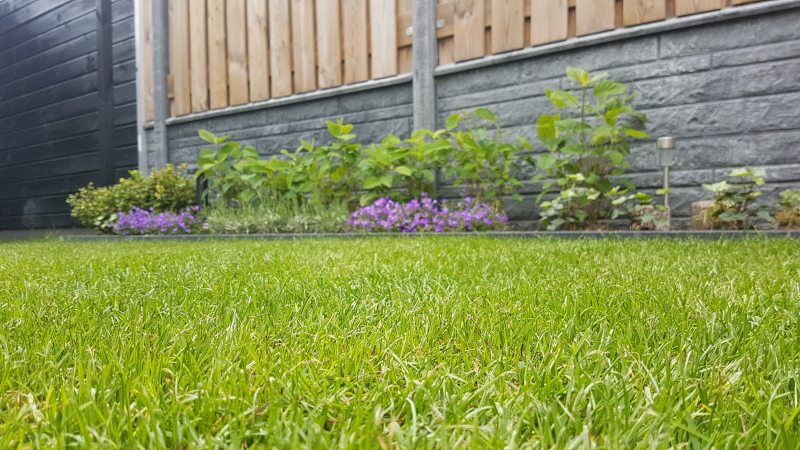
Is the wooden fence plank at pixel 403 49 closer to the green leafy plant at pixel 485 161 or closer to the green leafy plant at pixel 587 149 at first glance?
the green leafy plant at pixel 485 161

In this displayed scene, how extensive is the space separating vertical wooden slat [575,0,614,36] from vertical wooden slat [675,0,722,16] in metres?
0.52

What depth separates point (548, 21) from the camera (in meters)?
4.84

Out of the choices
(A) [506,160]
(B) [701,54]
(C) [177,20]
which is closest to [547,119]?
(A) [506,160]

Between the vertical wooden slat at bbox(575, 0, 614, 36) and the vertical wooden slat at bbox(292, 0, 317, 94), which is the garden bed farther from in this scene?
the vertical wooden slat at bbox(292, 0, 317, 94)

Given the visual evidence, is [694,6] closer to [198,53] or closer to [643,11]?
[643,11]

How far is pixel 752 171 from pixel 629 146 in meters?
1.00

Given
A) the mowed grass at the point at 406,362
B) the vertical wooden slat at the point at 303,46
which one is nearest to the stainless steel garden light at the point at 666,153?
the mowed grass at the point at 406,362

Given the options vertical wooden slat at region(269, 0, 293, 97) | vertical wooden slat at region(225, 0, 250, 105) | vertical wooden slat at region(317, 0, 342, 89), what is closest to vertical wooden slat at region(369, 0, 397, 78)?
vertical wooden slat at region(317, 0, 342, 89)

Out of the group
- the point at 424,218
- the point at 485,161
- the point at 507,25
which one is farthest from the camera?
the point at 485,161

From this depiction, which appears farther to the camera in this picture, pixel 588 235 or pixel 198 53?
pixel 198 53

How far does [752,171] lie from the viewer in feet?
12.3

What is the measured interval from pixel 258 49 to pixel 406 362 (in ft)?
21.9

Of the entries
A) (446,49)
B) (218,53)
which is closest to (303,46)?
(218,53)

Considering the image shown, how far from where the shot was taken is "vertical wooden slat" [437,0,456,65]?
5395 millimetres
